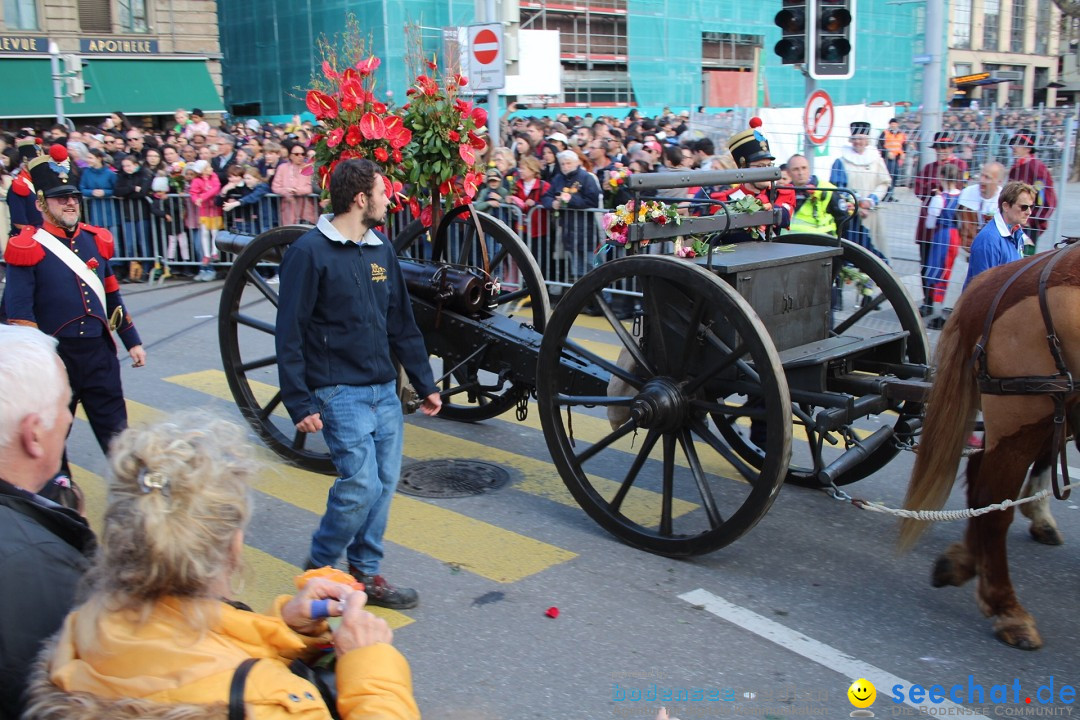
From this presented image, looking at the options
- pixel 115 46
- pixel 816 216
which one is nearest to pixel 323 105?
pixel 816 216

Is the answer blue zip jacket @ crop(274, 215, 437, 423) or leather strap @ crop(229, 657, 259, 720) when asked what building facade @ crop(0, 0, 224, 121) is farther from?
leather strap @ crop(229, 657, 259, 720)

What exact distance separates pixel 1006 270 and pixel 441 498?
3092mm

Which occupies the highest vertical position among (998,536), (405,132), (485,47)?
(485,47)

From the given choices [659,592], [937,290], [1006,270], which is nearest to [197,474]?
[659,592]

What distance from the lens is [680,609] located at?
4180mm

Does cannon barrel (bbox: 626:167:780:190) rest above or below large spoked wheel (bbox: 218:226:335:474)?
above

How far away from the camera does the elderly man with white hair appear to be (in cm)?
180

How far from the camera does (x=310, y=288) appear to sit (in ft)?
13.1

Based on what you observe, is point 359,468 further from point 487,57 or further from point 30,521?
point 487,57

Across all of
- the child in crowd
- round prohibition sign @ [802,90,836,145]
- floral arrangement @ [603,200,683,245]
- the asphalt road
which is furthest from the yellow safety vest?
Answer: the child in crowd

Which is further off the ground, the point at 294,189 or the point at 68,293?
the point at 294,189

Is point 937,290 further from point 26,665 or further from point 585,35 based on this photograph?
point 585,35

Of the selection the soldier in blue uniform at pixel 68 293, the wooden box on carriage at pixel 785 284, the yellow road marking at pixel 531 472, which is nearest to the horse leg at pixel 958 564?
the wooden box on carriage at pixel 785 284

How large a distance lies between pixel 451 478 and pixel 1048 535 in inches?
125
